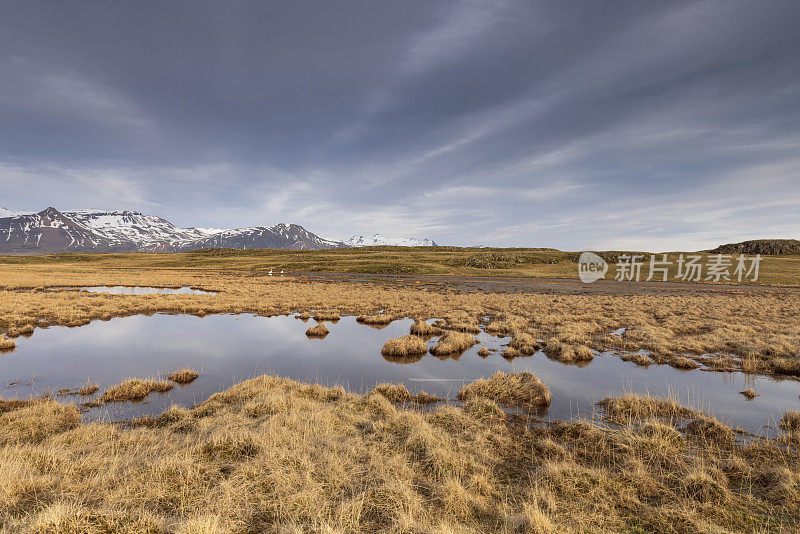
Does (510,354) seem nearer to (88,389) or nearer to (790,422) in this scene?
(790,422)

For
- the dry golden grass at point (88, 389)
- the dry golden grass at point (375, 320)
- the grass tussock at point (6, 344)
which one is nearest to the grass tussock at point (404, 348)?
the dry golden grass at point (375, 320)

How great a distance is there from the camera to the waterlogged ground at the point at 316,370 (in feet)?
42.5

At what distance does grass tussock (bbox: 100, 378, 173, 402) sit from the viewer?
12.8m

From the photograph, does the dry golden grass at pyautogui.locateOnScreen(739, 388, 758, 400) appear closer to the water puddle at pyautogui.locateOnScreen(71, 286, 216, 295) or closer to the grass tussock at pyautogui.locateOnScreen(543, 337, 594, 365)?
the grass tussock at pyautogui.locateOnScreen(543, 337, 594, 365)

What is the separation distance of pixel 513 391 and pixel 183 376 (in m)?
14.8

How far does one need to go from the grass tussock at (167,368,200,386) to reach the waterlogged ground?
46 centimetres

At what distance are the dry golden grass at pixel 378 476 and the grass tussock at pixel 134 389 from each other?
79.7 inches

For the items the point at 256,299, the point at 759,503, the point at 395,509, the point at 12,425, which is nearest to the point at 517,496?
the point at 395,509

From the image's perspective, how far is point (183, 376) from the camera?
1514cm

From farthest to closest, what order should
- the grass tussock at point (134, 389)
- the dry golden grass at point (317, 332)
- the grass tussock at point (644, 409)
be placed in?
the dry golden grass at point (317, 332) → the grass tussock at point (134, 389) → the grass tussock at point (644, 409)

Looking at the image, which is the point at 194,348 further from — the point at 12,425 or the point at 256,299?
the point at 256,299

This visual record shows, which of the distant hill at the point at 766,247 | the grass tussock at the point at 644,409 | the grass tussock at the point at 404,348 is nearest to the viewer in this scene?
the grass tussock at the point at 644,409

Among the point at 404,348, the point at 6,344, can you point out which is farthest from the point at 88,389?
the point at 404,348

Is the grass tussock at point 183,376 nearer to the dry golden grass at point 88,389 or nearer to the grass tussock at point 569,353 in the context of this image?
the dry golden grass at point 88,389
